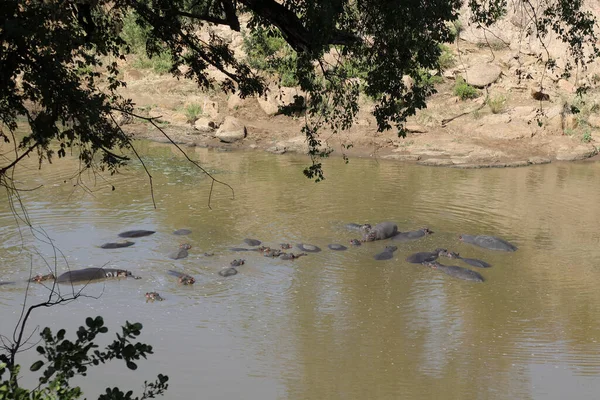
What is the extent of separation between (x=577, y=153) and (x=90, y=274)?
15.5 metres

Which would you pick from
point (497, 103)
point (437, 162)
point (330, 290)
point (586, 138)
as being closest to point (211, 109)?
point (437, 162)

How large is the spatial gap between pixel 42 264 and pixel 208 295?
300 cm

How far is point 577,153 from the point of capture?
71.8 feet

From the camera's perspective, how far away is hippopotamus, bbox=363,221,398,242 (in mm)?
13461

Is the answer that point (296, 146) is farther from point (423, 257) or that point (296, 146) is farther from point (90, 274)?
point (90, 274)

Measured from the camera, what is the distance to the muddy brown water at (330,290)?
8.42m

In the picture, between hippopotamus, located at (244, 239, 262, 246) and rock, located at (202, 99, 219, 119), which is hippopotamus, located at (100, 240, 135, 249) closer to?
hippopotamus, located at (244, 239, 262, 246)

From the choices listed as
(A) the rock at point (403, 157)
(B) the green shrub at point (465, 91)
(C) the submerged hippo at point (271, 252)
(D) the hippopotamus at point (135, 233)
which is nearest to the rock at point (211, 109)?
(A) the rock at point (403, 157)

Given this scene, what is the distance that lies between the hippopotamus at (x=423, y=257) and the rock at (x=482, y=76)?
13191mm

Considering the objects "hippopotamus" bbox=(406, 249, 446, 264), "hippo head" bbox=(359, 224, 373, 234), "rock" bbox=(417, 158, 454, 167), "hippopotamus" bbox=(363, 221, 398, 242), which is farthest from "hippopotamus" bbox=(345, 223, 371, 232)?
"rock" bbox=(417, 158, 454, 167)

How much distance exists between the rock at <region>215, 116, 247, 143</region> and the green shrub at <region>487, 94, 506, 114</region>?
7.64m

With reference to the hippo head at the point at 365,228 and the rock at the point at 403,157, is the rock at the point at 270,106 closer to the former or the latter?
the rock at the point at 403,157

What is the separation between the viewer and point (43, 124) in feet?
18.6

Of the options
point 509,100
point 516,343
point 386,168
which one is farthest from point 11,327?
point 509,100
